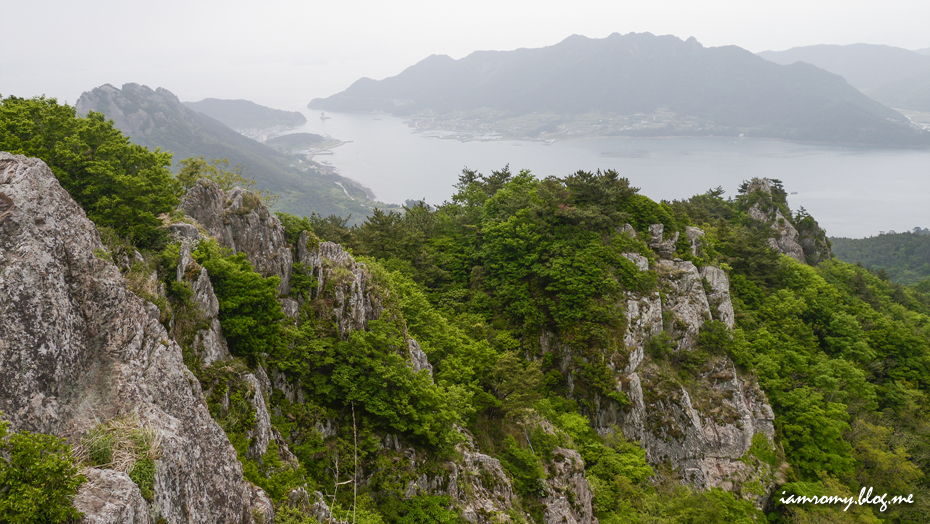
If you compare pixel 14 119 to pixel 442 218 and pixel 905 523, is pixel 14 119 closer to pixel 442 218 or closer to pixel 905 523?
pixel 442 218

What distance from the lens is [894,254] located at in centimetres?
11050

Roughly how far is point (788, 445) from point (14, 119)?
1585 inches

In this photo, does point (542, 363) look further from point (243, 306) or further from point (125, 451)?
point (125, 451)

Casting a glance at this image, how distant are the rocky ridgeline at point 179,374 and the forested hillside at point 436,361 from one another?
0.18 ft

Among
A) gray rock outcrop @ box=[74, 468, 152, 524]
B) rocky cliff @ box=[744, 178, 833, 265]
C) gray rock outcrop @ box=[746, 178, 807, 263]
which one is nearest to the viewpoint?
gray rock outcrop @ box=[74, 468, 152, 524]

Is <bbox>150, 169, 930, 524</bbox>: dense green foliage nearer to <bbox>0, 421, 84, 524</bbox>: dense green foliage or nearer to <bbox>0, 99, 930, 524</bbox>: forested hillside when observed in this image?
<bbox>0, 99, 930, 524</bbox>: forested hillside

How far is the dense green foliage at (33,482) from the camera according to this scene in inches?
207

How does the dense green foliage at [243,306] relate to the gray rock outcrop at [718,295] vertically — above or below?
above

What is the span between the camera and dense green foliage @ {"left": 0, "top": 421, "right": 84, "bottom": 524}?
207 inches

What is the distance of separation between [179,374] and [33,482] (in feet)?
12.6

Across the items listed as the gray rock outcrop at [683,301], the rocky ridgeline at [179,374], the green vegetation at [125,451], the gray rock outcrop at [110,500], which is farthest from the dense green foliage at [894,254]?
the gray rock outcrop at [110,500]

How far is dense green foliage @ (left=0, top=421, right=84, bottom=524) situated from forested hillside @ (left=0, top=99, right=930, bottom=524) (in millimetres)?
36

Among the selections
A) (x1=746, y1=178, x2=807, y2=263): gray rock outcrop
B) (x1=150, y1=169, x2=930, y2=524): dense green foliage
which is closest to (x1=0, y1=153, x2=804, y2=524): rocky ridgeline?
(x1=150, y1=169, x2=930, y2=524): dense green foliage

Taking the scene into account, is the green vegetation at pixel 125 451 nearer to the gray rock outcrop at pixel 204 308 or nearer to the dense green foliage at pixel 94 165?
the gray rock outcrop at pixel 204 308
